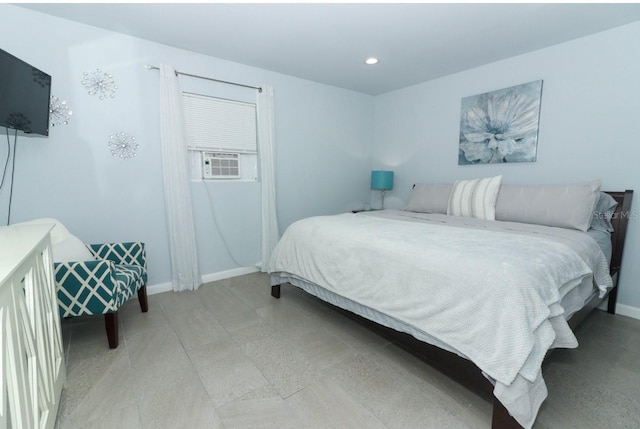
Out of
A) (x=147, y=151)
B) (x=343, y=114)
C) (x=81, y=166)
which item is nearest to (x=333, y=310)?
(x=147, y=151)

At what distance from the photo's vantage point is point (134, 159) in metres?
2.69

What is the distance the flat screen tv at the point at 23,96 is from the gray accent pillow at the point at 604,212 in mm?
4162

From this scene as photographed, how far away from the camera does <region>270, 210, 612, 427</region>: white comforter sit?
1171mm

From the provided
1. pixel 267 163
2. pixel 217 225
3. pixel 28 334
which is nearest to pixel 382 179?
pixel 267 163

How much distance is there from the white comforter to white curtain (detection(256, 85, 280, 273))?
122cm

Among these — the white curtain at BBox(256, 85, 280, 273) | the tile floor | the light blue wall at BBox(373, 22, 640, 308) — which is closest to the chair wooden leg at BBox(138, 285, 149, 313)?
the tile floor

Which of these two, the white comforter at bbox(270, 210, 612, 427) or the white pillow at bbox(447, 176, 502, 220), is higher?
the white pillow at bbox(447, 176, 502, 220)

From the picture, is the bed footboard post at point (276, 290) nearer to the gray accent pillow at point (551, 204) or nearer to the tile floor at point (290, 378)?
the tile floor at point (290, 378)

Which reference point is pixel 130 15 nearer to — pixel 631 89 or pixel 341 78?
pixel 341 78

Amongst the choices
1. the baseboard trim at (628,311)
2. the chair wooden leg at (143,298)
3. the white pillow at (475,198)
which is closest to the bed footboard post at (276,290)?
the chair wooden leg at (143,298)

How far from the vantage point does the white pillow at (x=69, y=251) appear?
1.99 meters

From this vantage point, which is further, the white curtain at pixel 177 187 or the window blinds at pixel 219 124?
the window blinds at pixel 219 124

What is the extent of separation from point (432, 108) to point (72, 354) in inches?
162

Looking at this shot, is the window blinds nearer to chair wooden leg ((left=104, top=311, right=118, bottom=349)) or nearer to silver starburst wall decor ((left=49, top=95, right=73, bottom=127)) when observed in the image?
silver starburst wall decor ((left=49, top=95, right=73, bottom=127))
